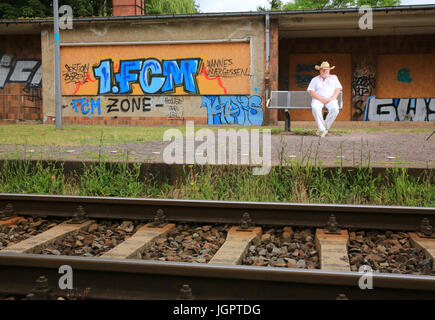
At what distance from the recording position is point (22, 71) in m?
22.1

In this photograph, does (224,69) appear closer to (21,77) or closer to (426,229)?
(21,77)

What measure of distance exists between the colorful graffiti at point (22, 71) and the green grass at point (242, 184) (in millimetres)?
17273

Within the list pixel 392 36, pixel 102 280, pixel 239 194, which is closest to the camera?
pixel 102 280

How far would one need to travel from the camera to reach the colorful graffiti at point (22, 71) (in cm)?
2202

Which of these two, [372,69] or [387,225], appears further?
[372,69]

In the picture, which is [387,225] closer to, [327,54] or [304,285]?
[304,285]

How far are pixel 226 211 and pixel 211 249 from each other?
714mm

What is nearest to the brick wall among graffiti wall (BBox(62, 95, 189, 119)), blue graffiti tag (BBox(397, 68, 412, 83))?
graffiti wall (BBox(62, 95, 189, 119))

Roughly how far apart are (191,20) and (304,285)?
1716cm

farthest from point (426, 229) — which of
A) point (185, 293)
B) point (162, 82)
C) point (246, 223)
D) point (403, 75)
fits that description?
point (403, 75)

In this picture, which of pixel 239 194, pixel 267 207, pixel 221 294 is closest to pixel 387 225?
pixel 267 207

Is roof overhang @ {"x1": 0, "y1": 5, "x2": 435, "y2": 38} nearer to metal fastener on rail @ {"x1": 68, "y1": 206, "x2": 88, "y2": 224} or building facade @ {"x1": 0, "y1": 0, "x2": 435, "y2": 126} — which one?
building facade @ {"x1": 0, "y1": 0, "x2": 435, "y2": 126}

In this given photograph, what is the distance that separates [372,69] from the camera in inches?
891
